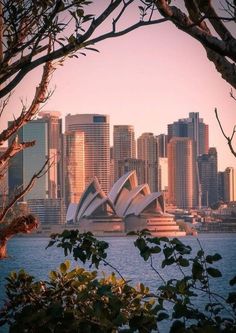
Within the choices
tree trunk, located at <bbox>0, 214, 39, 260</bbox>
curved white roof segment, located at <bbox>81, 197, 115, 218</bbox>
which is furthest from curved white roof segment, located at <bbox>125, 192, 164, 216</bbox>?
Answer: tree trunk, located at <bbox>0, 214, 39, 260</bbox>

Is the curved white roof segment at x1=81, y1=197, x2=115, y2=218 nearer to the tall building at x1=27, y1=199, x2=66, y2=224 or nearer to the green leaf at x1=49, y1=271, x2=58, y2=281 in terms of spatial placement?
the tall building at x1=27, y1=199, x2=66, y2=224

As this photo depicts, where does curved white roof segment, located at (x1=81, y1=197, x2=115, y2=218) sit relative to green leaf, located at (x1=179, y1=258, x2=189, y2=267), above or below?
above

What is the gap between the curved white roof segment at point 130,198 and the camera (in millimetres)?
73500

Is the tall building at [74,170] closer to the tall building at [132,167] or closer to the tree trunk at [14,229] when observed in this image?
the tall building at [132,167]

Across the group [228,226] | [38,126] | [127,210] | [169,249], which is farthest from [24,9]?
[38,126]

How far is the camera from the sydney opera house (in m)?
75.4

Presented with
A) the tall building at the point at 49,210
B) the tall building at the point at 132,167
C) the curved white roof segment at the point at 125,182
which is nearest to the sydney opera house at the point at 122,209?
the curved white roof segment at the point at 125,182

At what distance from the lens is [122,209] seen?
267ft

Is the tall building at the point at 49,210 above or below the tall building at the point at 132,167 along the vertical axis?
Result: below

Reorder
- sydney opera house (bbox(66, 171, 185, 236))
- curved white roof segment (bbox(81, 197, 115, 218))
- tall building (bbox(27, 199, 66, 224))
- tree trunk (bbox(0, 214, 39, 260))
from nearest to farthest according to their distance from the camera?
tree trunk (bbox(0, 214, 39, 260)), sydney opera house (bbox(66, 171, 185, 236)), curved white roof segment (bbox(81, 197, 115, 218)), tall building (bbox(27, 199, 66, 224))

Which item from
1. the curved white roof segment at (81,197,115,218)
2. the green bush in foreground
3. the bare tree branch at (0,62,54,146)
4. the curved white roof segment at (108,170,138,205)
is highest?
the curved white roof segment at (108,170,138,205)

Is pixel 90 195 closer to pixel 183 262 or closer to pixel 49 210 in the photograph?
pixel 49 210

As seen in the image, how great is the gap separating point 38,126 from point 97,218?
54.2m

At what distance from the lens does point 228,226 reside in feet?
413
